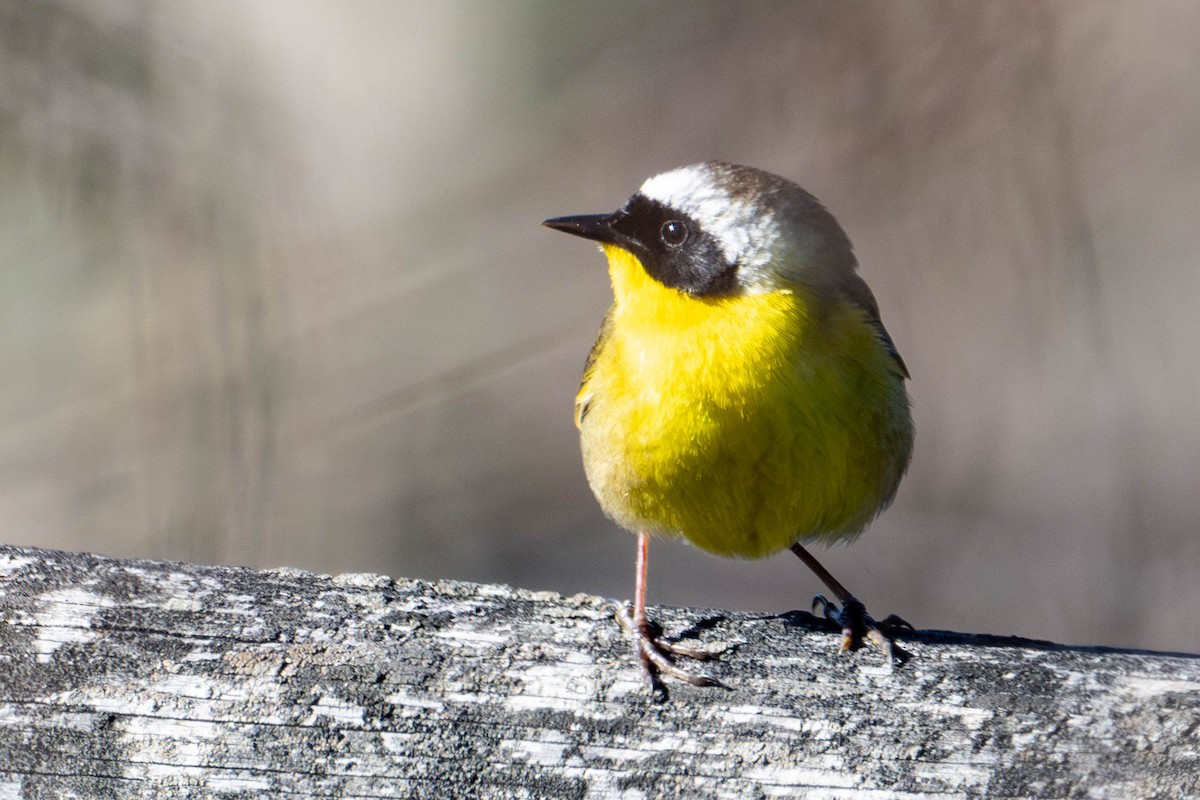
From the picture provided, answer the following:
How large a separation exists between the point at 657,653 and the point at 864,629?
629mm

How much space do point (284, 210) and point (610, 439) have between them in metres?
1.71

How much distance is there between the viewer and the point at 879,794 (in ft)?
6.70

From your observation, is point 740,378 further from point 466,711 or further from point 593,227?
point 466,711

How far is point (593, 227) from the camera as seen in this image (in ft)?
10.5

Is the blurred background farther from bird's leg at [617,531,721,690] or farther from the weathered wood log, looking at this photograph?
bird's leg at [617,531,721,690]

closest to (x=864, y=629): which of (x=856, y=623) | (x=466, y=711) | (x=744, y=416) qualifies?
(x=856, y=623)

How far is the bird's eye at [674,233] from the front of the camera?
121 inches

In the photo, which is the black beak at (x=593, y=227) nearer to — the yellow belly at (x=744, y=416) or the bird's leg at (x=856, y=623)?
the yellow belly at (x=744, y=416)

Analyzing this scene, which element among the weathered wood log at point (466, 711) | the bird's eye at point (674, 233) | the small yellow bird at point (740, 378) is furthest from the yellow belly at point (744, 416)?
the weathered wood log at point (466, 711)

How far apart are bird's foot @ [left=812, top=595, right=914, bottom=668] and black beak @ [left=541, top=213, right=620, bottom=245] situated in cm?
111

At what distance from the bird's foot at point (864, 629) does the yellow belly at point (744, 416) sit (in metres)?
0.26

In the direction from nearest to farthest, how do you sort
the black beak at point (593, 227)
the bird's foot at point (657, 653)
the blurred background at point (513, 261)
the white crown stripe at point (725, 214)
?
the bird's foot at point (657, 653), the white crown stripe at point (725, 214), the black beak at point (593, 227), the blurred background at point (513, 261)

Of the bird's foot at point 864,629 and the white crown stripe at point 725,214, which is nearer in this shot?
the bird's foot at point 864,629

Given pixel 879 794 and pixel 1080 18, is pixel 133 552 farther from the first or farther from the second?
pixel 1080 18
